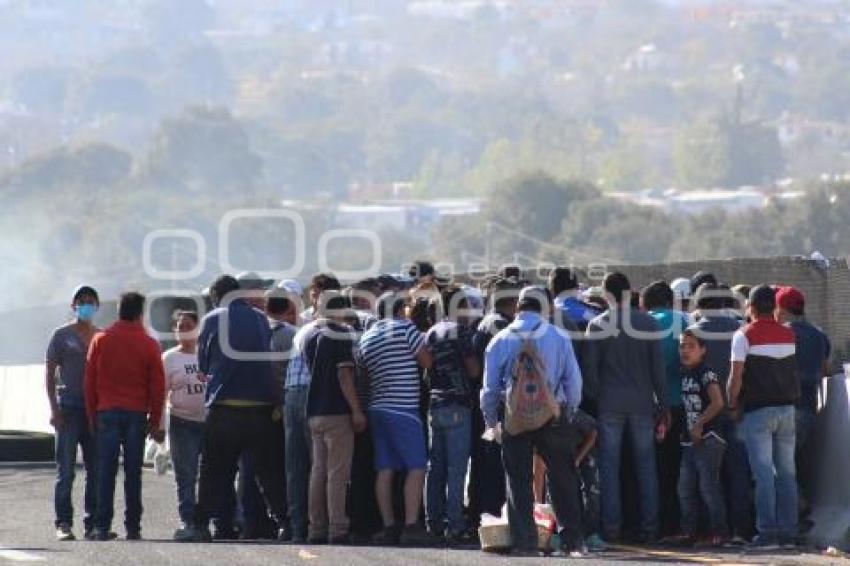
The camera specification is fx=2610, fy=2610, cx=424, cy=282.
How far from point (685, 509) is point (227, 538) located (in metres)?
3.21

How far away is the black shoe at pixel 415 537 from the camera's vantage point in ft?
55.8

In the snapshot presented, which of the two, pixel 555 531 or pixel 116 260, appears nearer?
pixel 555 531

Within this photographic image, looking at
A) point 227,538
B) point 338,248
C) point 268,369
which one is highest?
point 338,248

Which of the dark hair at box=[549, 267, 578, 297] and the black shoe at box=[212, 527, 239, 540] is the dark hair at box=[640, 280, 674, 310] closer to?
the dark hair at box=[549, 267, 578, 297]

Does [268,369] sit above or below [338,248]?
below

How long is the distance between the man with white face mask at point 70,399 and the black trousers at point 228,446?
892mm

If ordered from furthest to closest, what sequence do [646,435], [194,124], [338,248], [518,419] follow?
[194,124]
[338,248]
[646,435]
[518,419]

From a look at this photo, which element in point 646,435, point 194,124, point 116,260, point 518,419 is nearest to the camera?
point 518,419

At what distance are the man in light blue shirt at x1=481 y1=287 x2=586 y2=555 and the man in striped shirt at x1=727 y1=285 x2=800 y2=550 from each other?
4.34ft

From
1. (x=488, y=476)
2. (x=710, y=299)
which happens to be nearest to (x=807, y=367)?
(x=710, y=299)

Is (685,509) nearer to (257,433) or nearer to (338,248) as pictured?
(257,433)

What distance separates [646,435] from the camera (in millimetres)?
17078

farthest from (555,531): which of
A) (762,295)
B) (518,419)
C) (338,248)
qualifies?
(338,248)

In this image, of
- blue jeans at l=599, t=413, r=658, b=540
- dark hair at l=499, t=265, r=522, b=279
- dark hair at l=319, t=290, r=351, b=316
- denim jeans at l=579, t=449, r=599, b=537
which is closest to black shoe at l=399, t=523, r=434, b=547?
denim jeans at l=579, t=449, r=599, b=537
